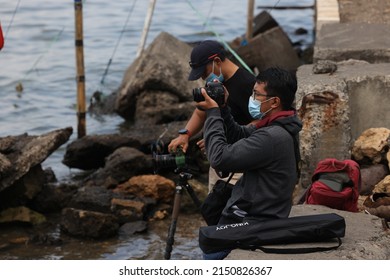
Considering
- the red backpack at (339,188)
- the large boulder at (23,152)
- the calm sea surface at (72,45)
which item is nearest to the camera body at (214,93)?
the red backpack at (339,188)

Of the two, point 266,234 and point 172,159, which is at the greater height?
point 266,234

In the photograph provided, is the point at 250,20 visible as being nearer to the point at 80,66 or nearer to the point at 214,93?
the point at 80,66

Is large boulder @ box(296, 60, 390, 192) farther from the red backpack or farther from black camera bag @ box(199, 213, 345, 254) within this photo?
black camera bag @ box(199, 213, 345, 254)

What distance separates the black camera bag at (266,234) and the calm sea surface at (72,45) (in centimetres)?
400

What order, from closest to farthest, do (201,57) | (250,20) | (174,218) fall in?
(201,57) → (174,218) → (250,20)

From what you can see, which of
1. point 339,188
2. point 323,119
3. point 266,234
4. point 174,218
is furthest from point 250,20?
point 266,234

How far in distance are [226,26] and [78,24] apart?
11680 mm

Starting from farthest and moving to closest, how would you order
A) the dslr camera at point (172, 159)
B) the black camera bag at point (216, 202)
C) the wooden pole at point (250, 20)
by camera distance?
the wooden pole at point (250, 20)
the dslr camera at point (172, 159)
the black camera bag at point (216, 202)

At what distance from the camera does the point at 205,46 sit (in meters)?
6.40

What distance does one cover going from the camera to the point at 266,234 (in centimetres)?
530

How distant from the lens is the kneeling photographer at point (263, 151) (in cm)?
516

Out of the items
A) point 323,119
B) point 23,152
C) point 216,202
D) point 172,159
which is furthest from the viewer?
point 23,152

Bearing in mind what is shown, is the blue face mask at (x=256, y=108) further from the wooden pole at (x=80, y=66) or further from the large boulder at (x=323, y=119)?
the wooden pole at (x=80, y=66)

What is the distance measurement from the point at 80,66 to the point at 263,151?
319 inches
